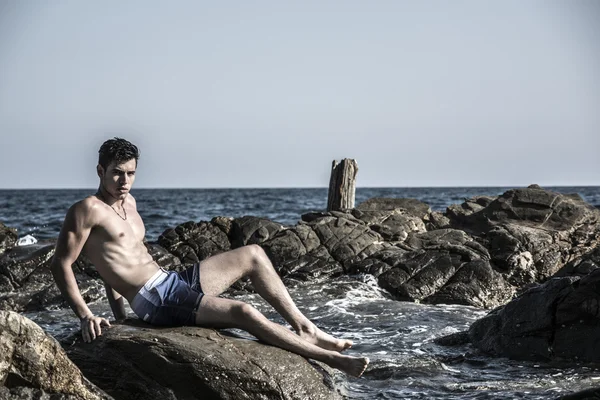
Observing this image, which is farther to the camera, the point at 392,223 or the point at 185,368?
the point at 392,223

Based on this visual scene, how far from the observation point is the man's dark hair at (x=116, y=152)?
638 centimetres

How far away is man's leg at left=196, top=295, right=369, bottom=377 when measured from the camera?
6.42 meters

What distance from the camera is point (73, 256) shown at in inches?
247

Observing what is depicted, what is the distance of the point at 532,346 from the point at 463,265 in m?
5.48

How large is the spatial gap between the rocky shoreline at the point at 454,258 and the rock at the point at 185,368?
143 inches

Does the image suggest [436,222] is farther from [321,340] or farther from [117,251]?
[117,251]

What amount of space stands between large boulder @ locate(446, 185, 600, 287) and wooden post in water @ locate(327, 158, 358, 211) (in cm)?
256

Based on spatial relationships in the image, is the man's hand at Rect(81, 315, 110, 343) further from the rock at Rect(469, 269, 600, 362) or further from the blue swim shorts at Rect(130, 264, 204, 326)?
the rock at Rect(469, 269, 600, 362)

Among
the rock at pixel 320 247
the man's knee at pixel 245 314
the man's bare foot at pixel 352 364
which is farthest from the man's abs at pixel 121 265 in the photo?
the rock at pixel 320 247

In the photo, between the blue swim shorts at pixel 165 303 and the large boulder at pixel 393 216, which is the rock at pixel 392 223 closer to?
the large boulder at pixel 393 216

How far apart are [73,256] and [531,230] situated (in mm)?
11924

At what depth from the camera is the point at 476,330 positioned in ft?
31.5

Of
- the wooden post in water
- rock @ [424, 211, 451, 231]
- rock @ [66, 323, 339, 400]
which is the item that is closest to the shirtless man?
rock @ [66, 323, 339, 400]

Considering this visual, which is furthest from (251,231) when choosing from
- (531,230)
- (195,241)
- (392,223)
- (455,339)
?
(455,339)
